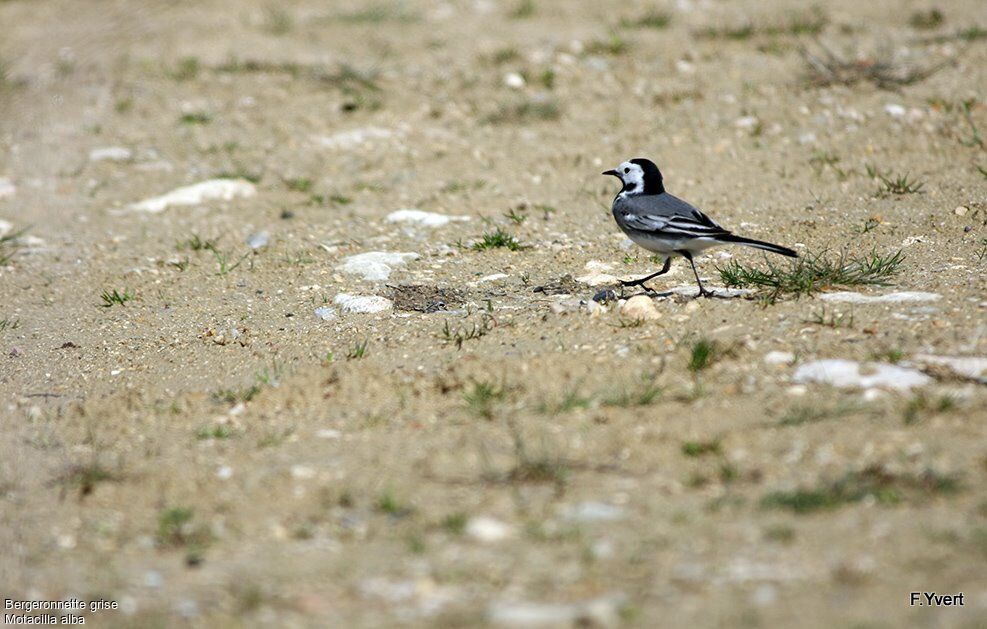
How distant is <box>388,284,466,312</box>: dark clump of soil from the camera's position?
5.66m

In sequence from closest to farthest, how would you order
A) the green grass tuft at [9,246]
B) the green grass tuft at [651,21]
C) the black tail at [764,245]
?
the black tail at [764,245] < the green grass tuft at [9,246] < the green grass tuft at [651,21]

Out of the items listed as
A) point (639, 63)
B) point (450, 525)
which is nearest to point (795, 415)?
point (450, 525)

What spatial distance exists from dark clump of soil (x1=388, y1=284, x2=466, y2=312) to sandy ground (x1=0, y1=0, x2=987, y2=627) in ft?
0.09

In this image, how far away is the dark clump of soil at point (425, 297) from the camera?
223 inches

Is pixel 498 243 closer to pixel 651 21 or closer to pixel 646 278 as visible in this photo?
pixel 646 278

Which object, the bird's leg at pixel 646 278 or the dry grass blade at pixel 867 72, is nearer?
the bird's leg at pixel 646 278

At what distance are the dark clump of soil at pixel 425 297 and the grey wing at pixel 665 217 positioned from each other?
975 mm

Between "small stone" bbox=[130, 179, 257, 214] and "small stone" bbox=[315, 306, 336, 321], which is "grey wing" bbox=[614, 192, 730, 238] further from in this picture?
"small stone" bbox=[130, 179, 257, 214]

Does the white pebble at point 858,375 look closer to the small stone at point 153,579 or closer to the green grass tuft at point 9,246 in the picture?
the small stone at point 153,579

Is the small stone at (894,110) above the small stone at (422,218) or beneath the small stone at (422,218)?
above

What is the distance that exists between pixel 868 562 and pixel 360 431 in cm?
195

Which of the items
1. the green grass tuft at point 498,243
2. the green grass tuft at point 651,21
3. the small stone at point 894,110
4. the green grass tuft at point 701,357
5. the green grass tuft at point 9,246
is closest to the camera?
the green grass tuft at point 701,357

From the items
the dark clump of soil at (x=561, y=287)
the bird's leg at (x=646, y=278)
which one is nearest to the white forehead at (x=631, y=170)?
the bird's leg at (x=646, y=278)

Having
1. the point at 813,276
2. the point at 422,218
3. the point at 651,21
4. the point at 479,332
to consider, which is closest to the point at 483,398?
the point at 479,332
